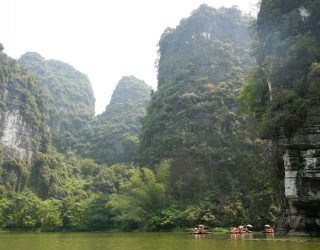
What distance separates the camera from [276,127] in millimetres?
18656

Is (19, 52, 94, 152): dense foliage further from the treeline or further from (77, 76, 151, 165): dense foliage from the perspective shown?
the treeline

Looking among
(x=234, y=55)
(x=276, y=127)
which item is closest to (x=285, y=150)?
(x=276, y=127)

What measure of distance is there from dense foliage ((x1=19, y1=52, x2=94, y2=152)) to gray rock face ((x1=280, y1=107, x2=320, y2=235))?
6098cm

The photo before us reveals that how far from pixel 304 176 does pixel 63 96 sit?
85027 mm

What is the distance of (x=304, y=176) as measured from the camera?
57.6 feet

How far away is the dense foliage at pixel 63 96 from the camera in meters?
80.9

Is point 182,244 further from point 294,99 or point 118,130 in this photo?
point 118,130

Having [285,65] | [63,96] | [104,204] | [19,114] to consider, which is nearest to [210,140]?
[104,204]

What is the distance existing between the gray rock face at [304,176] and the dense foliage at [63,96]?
61.0 meters

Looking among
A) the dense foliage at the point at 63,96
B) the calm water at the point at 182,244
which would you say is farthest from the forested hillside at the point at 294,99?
the dense foliage at the point at 63,96

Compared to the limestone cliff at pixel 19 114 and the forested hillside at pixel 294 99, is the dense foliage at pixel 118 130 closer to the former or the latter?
the limestone cliff at pixel 19 114

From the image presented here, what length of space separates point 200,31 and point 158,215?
32.8 meters

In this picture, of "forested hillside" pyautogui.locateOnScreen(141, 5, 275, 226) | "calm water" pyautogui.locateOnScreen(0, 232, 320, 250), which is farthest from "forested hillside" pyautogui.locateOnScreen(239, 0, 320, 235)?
"forested hillside" pyautogui.locateOnScreen(141, 5, 275, 226)

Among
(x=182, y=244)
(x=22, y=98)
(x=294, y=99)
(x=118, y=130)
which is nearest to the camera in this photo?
(x=182, y=244)
